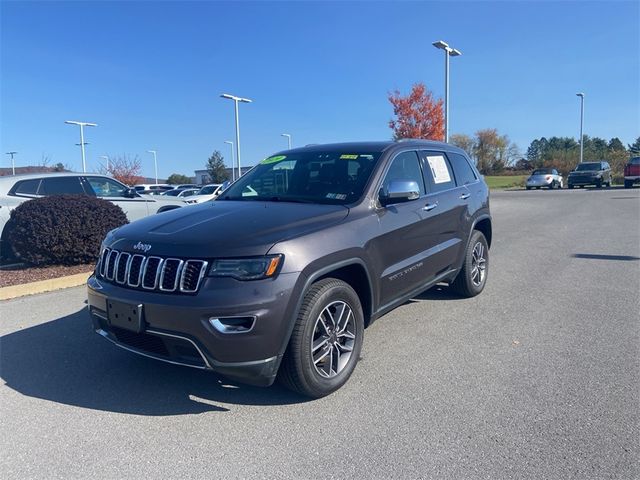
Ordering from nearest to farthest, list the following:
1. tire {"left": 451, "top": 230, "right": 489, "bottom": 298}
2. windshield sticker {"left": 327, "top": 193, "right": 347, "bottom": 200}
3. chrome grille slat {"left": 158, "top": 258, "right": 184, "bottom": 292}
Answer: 1. chrome grille slat {"left": 158, "top": 258, "right": 184, "bottom": 292}
2. windshield sticker {"left": 327, "top": 193, "right": 347, "bottom": 200}
3. tire {"left": 451, "top": 230, "right": 489, "bottom": 298}

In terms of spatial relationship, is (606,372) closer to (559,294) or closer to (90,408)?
(559,294)

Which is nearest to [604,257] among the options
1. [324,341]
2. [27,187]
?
[324,341]

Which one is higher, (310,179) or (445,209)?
(310,179)

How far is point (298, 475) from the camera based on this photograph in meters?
2.75

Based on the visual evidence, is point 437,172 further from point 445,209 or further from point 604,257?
point 604,257

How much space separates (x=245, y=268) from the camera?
3.19 meters

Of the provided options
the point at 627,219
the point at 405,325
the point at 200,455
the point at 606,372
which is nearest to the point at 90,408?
the point at 200,455

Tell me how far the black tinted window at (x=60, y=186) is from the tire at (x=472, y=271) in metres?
7.28

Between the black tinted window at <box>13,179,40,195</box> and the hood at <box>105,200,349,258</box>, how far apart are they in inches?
248

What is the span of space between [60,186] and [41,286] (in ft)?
11.2

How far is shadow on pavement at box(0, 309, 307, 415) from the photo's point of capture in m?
3.60

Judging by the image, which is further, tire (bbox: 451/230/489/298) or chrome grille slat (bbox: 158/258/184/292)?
tire (bbox: 451/230/489/298)

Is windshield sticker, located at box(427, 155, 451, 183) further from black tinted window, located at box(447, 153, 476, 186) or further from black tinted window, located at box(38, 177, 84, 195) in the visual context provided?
black tinted window, located at box(38, 177, 84, 195)

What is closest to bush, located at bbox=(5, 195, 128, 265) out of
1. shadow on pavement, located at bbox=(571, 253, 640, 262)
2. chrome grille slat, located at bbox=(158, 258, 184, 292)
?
chrome grille slat, located at bbox=(158, 258, 184, 292)
